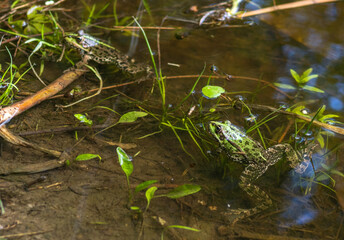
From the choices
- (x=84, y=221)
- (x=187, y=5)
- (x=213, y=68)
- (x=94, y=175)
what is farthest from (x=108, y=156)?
(x=187, y=5)

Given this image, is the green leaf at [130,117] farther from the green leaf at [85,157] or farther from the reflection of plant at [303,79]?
the reflection of plant at [303,79]

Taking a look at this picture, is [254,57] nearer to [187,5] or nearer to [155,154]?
[187,5]

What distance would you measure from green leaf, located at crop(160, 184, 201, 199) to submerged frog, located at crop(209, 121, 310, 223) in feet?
2.10

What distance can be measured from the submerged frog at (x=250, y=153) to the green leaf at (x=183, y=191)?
641 millimetres

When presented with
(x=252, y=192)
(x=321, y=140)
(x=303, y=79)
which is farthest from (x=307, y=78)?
(x=252, y=192)

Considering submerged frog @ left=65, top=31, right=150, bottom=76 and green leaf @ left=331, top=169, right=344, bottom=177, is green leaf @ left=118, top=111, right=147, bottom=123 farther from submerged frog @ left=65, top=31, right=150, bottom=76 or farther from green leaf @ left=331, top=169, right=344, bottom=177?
green leaf @ left=331, top=169, right=344, bottom=177

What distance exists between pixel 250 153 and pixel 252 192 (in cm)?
47

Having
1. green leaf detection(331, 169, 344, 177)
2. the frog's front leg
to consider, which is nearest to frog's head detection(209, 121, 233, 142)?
the frog's front leg

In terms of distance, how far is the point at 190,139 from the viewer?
398 cm

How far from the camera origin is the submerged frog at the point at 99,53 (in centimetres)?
505

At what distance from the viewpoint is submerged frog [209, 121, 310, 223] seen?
3.63m

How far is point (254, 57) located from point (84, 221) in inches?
143

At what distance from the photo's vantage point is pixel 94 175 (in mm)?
3412

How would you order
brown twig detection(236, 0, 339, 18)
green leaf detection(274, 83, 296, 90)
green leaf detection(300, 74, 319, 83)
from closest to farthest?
green leaf detection(300, 74, 319, 83)
green leaf detection(274, 83, 296, 90)
brown twig detection(236, 0, 339, 18)
